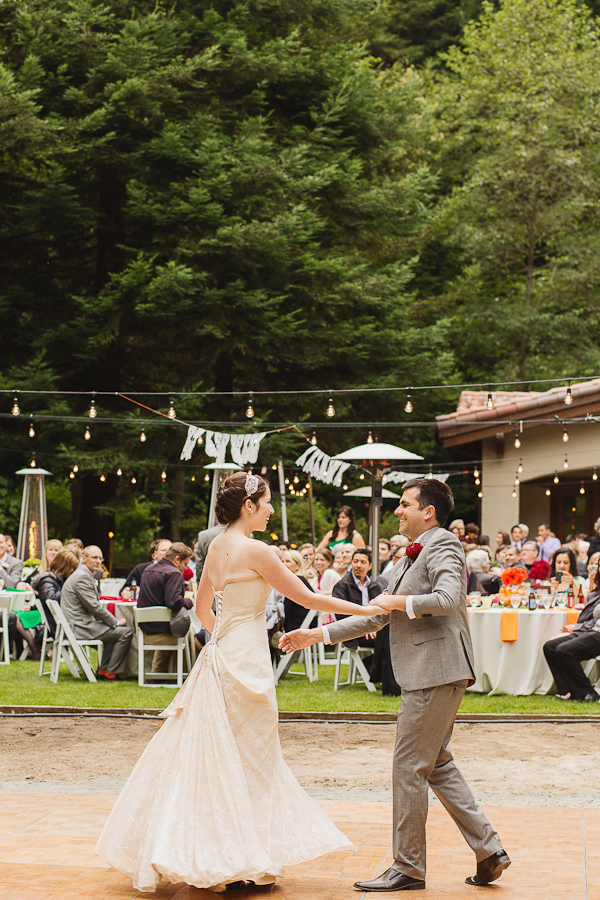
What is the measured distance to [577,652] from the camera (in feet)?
30.8

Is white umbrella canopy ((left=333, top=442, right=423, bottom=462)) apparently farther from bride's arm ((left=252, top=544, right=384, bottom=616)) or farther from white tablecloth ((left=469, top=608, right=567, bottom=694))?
bride's arm ((left=252, top=544, right=384, bottom=616))

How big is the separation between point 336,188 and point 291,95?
234 cm

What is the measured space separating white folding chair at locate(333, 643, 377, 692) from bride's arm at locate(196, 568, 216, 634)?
5272 millimetres

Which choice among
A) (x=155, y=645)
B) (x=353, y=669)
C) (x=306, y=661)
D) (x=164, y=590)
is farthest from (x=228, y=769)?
(x=306, y=661)

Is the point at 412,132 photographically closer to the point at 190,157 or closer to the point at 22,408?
the point at 190,157

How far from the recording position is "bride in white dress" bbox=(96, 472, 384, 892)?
3.90m

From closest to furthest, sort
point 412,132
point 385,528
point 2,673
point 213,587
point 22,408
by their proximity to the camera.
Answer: point 213,587 < point 2,673 < point 22,408 < point 412,132 < point 385,528

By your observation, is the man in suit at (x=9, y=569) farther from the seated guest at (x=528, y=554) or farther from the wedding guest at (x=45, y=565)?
the seated guest at (x=528, y=554)

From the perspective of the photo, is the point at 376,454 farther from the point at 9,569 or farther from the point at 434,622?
the point at 434,622

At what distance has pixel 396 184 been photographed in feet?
65.0

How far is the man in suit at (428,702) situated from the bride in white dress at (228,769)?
244 mm

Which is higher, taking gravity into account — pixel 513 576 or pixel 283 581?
pixel 283 581

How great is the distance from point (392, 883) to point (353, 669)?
6.31 meters

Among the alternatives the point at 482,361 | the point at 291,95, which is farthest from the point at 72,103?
the point at 482,361
